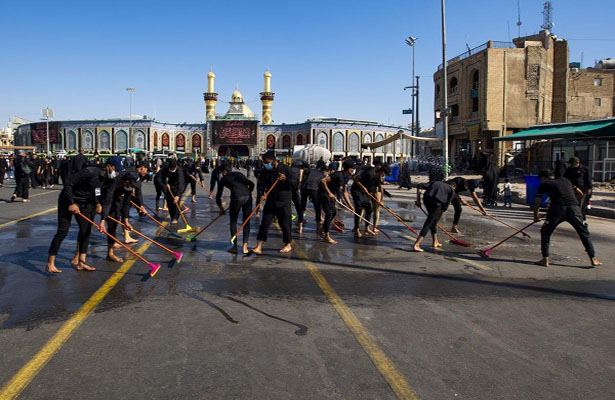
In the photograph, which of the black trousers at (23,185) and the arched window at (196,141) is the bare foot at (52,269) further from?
the arched window at (196,141)

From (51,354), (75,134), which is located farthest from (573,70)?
(75,134)

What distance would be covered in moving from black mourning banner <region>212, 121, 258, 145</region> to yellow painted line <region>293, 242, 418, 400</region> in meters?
78.6

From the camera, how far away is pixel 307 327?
4.22 meters

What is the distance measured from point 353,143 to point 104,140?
140ft

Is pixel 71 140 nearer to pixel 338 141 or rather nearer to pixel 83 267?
pixel 338 141

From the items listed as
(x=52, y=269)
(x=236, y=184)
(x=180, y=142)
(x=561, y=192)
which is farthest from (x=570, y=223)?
(x=180, y=142)

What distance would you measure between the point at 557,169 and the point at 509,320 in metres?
9.35

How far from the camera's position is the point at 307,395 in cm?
302

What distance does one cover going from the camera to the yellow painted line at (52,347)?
306 centimetres

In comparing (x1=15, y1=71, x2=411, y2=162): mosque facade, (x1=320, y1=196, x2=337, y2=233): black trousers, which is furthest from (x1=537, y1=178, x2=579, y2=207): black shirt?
(x1=15, y1=71, x2=411, y2=162): mosque facade

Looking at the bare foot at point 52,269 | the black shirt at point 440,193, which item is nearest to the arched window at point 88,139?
the bare foot at point 52,269

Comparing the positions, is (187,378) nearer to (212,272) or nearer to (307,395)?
(307,395)

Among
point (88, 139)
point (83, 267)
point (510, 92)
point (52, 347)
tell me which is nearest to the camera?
point (52, 347)

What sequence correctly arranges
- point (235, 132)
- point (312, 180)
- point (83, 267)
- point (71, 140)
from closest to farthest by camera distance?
1. point (83, 267)
2. point (312, 180)
3. point (71, 140)
4. point (235, 132)
